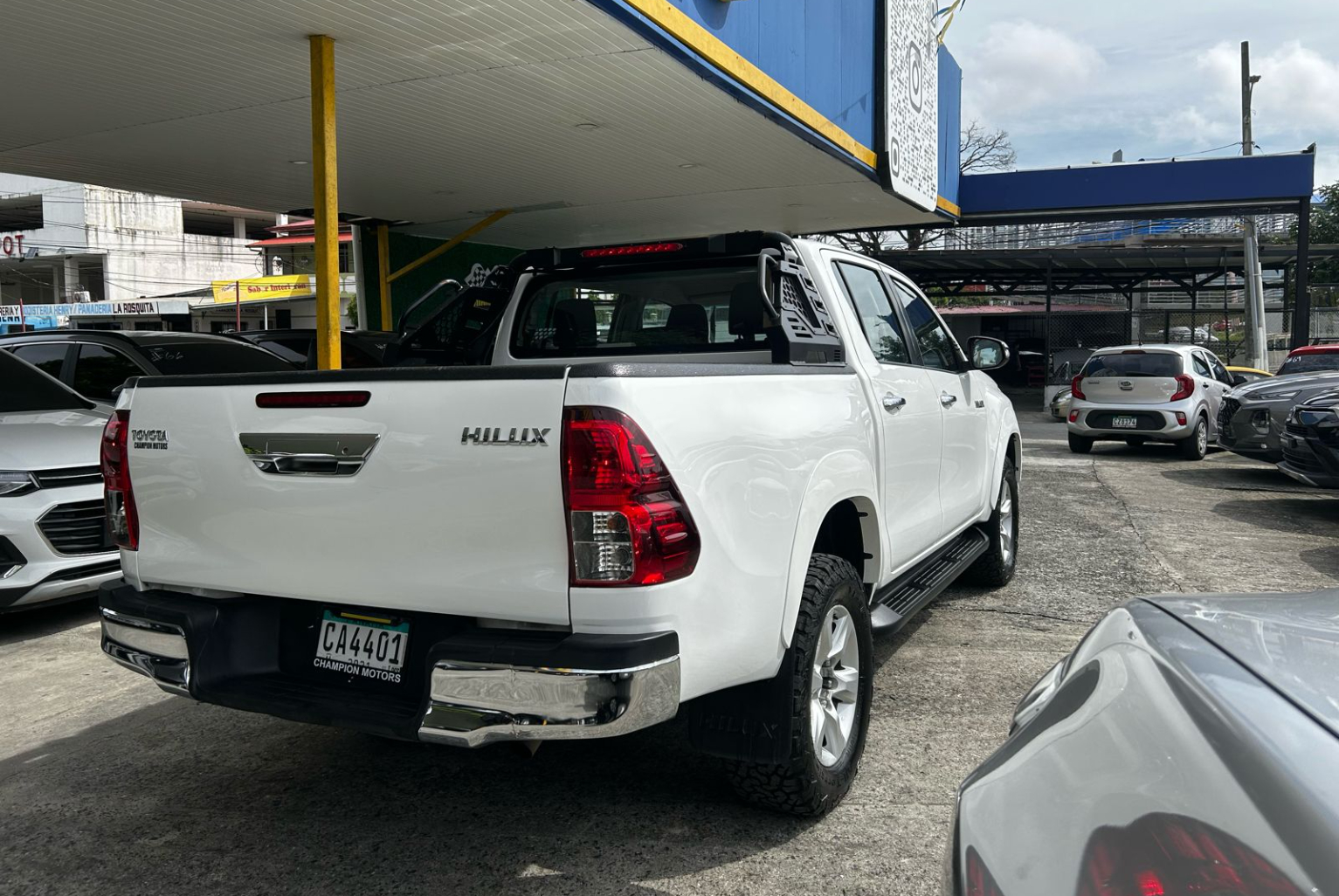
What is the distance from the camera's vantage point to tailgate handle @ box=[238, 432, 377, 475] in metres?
2.79

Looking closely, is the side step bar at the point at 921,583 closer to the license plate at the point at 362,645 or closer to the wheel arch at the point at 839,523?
the wheel arch at the point at 839,523

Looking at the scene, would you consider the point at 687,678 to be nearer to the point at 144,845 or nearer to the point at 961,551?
the point at 144,845

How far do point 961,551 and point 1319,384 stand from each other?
759 cm

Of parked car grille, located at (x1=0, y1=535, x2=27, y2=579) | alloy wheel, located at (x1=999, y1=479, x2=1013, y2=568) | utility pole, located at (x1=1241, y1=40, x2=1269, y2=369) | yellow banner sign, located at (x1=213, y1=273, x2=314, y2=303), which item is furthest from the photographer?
yellow banner sign, located at (x1=213, y1=273, x2=314, y2=303)

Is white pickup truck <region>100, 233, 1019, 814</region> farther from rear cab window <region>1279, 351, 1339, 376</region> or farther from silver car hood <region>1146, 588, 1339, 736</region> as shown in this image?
rear cab window <region>1279, 351, 1339, 376</region>

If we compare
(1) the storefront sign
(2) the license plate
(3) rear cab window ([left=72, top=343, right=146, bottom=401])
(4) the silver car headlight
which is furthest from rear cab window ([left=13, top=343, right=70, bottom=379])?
(1) the storefront sign

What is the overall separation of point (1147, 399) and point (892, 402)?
11502 mm

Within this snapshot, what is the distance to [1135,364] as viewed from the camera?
1436cm

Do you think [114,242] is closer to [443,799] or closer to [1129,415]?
[1129,415]

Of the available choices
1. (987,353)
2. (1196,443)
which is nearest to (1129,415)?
(1196,443)

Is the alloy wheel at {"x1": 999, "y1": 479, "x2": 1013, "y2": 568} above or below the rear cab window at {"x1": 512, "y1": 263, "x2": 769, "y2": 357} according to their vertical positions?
below

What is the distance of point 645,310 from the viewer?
4512mm

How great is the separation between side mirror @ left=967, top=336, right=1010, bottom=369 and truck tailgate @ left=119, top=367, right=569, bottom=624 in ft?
12.8

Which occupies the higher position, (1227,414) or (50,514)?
(1227,414)
